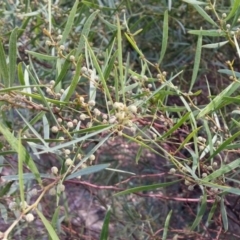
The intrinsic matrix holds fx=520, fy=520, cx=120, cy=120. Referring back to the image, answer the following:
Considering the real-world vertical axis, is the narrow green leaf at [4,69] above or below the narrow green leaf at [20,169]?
above

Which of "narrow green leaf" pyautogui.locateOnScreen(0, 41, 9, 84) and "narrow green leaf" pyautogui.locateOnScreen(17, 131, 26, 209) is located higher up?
"narrow green leaf" pyautogui.locateOnScreen(0, 41, 9, 84)

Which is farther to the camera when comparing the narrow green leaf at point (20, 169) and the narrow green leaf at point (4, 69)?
the narrow green leaf at point (4, 69)

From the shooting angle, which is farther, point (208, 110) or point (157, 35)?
point (157, 35)

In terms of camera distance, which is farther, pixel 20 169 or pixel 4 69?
pixel 4 69

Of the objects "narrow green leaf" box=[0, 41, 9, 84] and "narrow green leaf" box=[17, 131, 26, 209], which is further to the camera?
"narrow green leaf" box=[0, 41, 9, 84]

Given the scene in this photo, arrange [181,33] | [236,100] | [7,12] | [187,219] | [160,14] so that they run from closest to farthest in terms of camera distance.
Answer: [236,100] < [7,12] < [160,14] < [181,33] < [187,219]

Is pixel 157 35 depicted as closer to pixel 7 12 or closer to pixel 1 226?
pixel 7 12

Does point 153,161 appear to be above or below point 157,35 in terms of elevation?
below

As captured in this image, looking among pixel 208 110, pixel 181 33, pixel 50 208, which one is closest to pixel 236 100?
pixel 208 110

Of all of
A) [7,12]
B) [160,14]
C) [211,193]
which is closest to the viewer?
[211,193]

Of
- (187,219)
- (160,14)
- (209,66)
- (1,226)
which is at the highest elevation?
(160,14)

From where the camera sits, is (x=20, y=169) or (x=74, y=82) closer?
(x=20, y=169)
